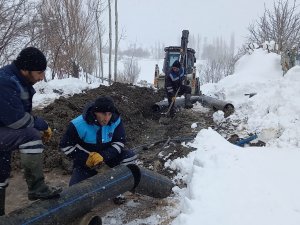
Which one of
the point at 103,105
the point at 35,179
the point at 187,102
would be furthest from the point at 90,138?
the point at 187,102

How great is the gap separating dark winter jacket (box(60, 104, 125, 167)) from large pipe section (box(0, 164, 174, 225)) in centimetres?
31

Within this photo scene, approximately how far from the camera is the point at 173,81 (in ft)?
38.2

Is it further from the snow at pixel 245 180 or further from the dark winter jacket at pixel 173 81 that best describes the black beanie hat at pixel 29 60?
the dark winter jacket at pixel 173 81

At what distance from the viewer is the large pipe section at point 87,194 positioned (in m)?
3.19

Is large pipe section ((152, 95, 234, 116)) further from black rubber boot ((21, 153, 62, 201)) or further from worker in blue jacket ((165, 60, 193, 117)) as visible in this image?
black rubber boot ((21, 153, 62, 201))

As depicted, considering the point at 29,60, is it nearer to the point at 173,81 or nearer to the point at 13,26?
the point at 173,81

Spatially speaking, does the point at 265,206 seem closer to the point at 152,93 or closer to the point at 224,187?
the point at 224,187

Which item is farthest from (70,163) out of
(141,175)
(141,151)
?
(141,175)

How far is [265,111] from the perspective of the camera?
31.7 ft

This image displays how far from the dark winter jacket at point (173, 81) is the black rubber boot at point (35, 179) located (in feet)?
27.4

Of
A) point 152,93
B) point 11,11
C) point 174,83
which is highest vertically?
point 11,11

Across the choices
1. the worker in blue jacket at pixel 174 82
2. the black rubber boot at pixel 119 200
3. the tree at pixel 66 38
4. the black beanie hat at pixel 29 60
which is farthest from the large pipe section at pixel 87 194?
the tree at pixel 66 38

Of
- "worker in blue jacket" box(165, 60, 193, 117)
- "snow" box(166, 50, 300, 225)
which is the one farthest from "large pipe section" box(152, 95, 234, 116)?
"snow" box(166, 50, 300, 225)

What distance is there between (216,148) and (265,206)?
6.09ft
